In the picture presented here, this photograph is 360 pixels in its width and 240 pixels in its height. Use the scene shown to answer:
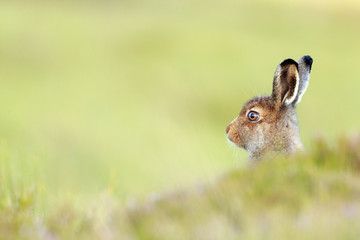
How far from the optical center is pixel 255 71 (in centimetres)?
2800

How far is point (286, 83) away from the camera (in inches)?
263

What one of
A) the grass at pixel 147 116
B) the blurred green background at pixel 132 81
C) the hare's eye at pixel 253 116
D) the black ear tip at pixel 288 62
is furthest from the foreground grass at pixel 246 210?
the blurred green background at pixel 132 81

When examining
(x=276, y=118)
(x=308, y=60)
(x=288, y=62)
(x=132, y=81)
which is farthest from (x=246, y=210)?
(x=132, y=81)

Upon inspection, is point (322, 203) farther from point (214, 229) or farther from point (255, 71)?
point (255, 71)

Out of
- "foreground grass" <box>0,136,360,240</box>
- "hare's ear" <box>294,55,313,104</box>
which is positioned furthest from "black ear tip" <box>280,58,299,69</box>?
"foreground grass" <box>0,136,360,240</box>

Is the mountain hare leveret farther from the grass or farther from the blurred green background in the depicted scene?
the blurred green background

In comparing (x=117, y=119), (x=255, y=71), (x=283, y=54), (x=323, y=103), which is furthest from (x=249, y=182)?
(x=283, y=54)

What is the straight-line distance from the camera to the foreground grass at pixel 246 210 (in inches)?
129

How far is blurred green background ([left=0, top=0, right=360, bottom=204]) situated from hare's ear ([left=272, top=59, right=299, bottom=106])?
647 cm

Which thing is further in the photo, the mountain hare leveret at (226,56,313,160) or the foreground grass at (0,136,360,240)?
the mountain hare leveret at (226,56,313,160)

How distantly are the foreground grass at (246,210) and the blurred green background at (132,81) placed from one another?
8.75 meters

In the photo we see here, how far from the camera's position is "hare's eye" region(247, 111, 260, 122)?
6.95 meters

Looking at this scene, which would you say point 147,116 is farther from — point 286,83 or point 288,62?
point 288,62

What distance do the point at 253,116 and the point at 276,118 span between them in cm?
29
